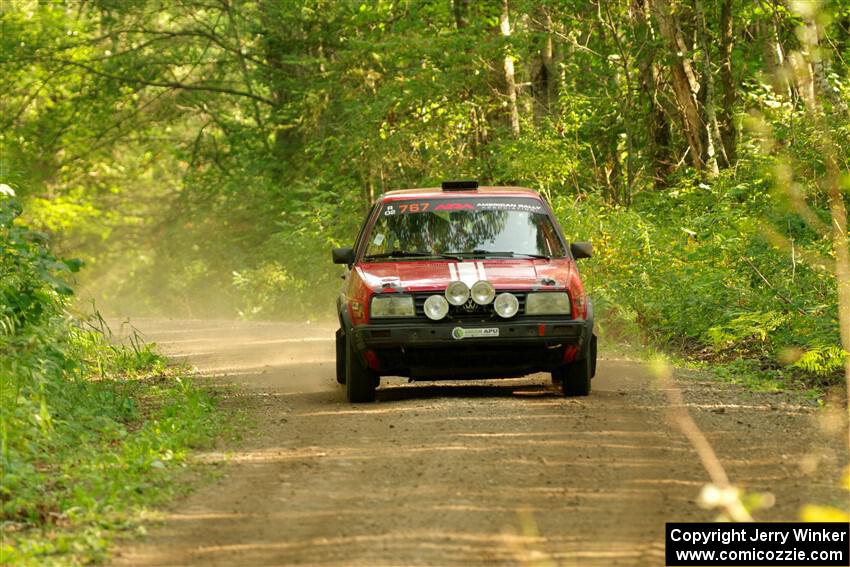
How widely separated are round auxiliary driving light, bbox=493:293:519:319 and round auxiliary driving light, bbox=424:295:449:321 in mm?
387

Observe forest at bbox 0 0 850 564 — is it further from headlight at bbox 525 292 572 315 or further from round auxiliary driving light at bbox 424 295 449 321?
headlight at bbox 525 292 572 315

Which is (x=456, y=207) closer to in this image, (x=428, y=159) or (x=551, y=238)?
(x=551, y=238)

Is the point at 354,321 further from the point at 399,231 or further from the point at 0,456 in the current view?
the point at 0,456

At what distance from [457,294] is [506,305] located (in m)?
0.39

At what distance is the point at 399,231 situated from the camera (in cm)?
1205

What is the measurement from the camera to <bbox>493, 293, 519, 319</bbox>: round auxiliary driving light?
10.7 meters

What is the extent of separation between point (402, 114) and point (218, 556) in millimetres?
20961

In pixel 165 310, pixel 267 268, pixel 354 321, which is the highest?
pixel 354 321

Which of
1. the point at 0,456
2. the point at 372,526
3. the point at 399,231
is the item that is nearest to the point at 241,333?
the point at 399,231

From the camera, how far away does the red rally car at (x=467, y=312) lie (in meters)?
10.7

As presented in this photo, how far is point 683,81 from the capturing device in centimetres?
2206

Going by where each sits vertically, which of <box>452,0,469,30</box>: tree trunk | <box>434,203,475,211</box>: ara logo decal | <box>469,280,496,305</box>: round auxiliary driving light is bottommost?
<box>469,280,496,305</box>: round auxiliary driving light

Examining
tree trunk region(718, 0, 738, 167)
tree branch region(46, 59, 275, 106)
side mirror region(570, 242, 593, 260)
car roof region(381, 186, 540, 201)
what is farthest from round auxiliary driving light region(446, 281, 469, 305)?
tree branch region(46, 59, 275, 106)

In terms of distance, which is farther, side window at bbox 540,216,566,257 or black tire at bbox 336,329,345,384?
black tire at bbox 336,329,345,384
